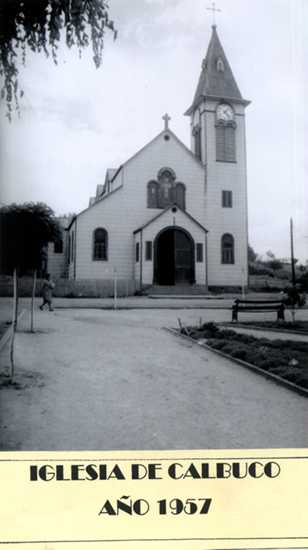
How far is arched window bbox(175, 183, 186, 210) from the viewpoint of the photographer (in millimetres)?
26312

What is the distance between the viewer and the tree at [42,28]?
4.38m

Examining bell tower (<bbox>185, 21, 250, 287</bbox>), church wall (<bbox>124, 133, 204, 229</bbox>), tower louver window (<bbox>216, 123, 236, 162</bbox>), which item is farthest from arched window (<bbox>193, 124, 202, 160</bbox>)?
tower louver window (<bbox>216, 123, 236, 162</bbox>)

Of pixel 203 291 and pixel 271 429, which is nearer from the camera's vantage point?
pixel 271 429

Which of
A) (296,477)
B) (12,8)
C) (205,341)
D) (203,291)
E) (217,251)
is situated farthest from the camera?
(217,251)

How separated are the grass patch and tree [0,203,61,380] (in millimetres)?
3024

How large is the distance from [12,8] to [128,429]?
4029 millimetres

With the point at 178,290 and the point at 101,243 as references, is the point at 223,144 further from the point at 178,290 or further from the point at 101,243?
the point at 101,243

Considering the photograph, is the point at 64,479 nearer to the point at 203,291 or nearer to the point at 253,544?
the point at 253,544

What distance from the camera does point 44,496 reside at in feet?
11.7

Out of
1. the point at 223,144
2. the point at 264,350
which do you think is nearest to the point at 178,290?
the point at 223,144

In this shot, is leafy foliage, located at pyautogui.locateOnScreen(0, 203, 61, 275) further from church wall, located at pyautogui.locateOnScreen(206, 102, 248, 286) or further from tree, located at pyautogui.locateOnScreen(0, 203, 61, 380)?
church wall, located at pyautogui.locateOnScreen(206, 102, 248, 286)

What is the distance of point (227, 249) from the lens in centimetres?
2334

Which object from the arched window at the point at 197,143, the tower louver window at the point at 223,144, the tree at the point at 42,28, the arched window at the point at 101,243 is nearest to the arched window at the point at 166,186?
the arched window at the point at 197,143

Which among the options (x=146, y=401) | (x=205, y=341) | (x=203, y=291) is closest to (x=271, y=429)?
(x=146, y=401)
